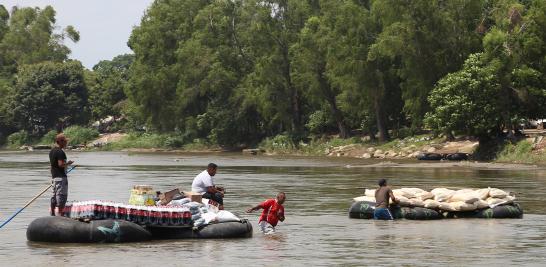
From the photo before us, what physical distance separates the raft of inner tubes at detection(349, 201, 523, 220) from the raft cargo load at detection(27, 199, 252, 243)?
217 inches

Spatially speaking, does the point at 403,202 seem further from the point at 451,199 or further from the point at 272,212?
the point at 272,212

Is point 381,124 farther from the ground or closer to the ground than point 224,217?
farther from the ground

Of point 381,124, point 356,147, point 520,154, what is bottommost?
point 520,154

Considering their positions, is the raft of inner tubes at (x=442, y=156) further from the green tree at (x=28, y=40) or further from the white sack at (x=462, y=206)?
the green tree at (x=28, y=40)

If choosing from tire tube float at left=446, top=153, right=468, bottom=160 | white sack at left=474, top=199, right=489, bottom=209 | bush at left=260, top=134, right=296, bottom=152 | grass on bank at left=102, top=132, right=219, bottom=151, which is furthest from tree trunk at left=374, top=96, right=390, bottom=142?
white sack at left=474, top=199, right=489, bottom=209

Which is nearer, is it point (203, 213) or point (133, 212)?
point (133, 212)

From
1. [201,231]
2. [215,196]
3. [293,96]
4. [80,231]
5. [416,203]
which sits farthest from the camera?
[293,96]

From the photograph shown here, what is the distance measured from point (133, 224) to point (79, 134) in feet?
350

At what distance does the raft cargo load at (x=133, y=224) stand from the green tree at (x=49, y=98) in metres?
111

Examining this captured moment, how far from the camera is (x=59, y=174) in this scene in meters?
23.1

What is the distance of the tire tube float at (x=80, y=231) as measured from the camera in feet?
72.4

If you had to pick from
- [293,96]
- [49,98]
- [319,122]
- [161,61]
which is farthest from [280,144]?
[49,98]

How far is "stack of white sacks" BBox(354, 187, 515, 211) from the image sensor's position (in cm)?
2875

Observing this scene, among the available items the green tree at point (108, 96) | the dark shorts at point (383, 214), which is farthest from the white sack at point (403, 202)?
the green tree at point (108, 96)
